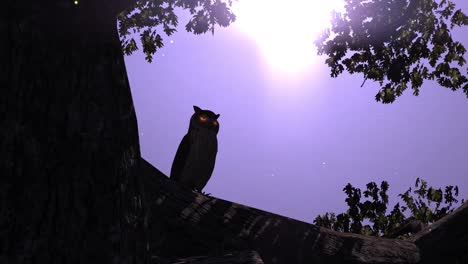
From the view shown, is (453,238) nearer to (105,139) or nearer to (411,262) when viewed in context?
(411,262)

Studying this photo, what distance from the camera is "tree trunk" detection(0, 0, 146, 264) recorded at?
6.46 feet

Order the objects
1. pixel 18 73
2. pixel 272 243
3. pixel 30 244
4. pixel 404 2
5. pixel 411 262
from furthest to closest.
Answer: pixel 404 2, pixel 411 262, pixel 272 243, pixel 18 73, pixel 30 244

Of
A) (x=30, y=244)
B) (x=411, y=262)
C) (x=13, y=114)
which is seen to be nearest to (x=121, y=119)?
(x=13, y=114)

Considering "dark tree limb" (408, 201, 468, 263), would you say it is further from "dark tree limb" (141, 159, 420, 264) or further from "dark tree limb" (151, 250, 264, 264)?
"dark tree limb" (151, 250, 264, 264)

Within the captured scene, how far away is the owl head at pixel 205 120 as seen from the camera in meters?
8.05

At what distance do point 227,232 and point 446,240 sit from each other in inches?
87.8

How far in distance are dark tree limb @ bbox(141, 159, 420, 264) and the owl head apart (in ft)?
12.5

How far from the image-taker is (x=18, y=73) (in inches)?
83.4

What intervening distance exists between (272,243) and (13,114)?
257 centimetres

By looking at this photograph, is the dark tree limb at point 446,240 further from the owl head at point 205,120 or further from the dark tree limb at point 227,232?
the owl head at point 205,120

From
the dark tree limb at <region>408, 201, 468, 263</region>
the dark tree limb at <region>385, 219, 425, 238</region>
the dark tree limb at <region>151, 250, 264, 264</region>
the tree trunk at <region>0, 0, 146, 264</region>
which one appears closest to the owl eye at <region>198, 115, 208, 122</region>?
the dark tree limb at <region>385, 219, 425, 238</region>

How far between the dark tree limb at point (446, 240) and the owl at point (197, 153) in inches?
153

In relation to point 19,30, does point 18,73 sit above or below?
below

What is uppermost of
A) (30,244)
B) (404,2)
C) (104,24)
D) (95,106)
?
(404,2)
